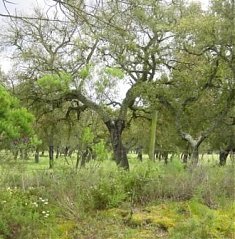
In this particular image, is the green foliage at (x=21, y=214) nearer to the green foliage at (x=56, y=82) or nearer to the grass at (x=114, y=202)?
the grass at (x=114, y=202)

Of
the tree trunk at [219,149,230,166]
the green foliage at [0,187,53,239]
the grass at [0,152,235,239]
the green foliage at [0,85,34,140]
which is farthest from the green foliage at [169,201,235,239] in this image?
the tree trunk at [219,149,230,166]

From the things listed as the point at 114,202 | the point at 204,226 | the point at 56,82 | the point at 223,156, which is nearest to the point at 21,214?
the point at 114,202

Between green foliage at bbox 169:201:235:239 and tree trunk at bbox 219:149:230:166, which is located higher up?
tree trunk at bbox 219:149:230:166

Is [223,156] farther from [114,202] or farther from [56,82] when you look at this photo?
[114,202]

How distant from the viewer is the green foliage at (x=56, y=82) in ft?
55.5

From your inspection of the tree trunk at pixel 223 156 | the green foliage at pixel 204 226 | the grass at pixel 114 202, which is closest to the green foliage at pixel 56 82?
the tree trunk at pixel 223 156

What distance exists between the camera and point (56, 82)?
17.4 metres

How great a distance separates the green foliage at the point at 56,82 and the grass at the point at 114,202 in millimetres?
9375

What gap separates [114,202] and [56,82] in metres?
11.5

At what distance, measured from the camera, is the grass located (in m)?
5.66

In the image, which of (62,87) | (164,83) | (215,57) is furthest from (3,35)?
(215,57)

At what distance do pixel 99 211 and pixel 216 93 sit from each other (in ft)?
39.6

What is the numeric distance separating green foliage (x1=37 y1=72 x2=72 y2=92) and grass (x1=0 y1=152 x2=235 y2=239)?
937cm

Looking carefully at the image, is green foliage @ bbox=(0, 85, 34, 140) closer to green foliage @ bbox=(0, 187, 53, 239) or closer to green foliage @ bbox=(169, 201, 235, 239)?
green foliage @ bbox=(0, 187, 53, 239)
